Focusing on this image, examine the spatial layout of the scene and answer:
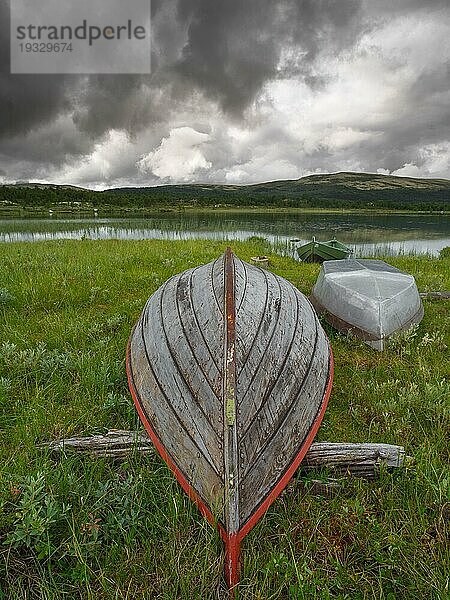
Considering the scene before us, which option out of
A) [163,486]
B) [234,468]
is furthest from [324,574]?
[163,486]

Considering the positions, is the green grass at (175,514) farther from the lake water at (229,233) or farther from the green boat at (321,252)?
the lake water at (229,233)

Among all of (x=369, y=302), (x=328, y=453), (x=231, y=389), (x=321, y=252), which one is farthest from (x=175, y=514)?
(x=321, y=252)

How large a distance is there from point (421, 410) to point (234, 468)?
7.92ft

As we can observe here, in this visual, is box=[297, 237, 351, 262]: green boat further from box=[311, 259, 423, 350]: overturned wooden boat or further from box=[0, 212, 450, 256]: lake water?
box=[311, 259, 423, 350]: overturned wooden boat

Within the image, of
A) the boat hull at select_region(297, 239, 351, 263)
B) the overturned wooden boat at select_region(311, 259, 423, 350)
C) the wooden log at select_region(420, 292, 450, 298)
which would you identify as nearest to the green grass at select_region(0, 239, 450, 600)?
the overturned wooden boat at select_region(311, 259, 423, 350)

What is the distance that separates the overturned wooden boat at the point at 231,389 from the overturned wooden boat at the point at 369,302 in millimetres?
1793

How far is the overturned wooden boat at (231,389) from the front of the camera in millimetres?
2221

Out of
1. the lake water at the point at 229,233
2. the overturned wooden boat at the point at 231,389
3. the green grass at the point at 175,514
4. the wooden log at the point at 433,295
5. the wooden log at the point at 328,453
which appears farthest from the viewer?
the lake water at the point at 229,233

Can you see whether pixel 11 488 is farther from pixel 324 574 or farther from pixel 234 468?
pixel 324 574

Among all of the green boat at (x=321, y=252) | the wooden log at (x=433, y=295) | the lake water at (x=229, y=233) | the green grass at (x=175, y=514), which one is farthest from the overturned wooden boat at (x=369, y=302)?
the lake water at (x=229, y=233)

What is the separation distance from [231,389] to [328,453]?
973 millimetres

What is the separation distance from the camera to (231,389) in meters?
2.47

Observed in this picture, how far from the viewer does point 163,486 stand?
258 cm

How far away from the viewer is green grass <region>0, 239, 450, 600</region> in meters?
2.06
